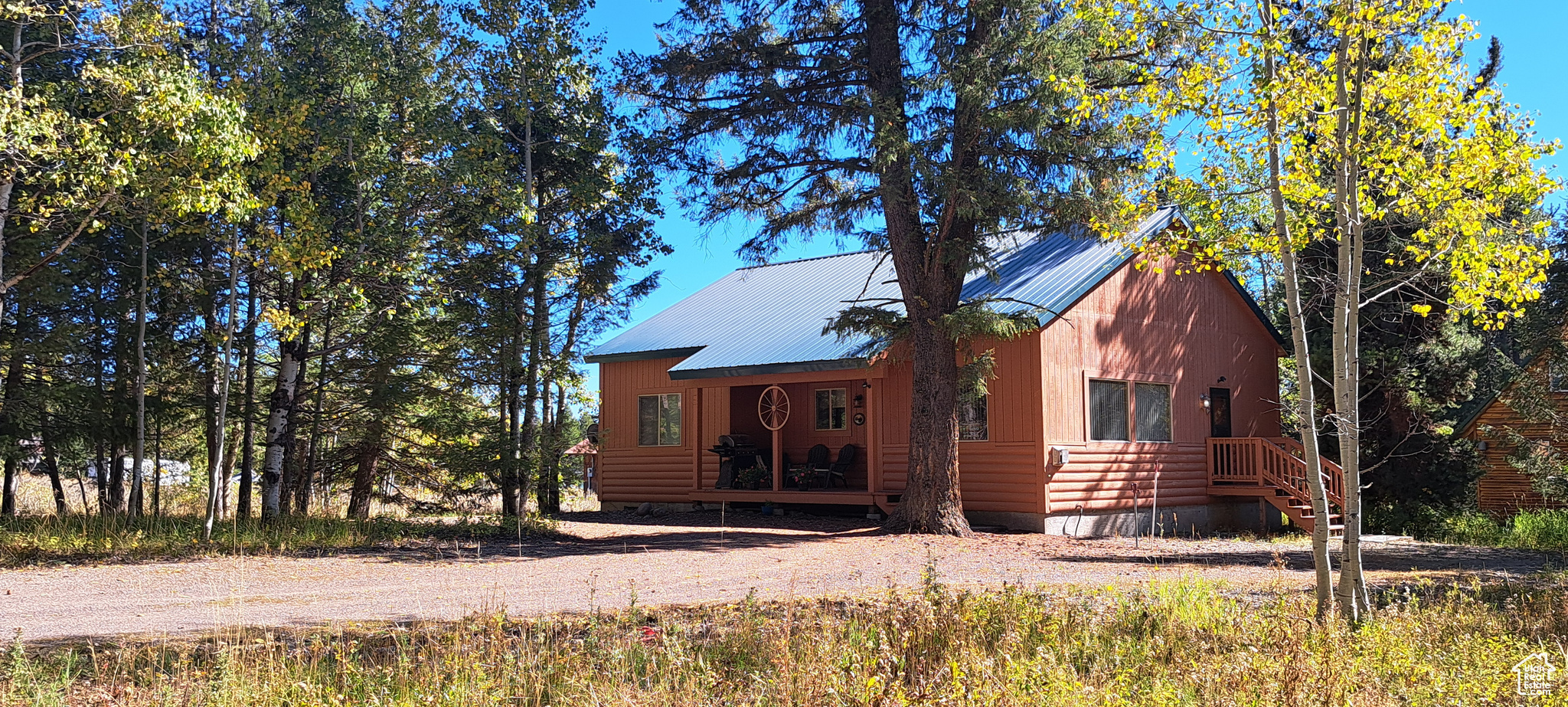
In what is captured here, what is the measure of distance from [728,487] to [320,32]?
994cm

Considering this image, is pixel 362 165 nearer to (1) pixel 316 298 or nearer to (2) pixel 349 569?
(1) pixel 316 298

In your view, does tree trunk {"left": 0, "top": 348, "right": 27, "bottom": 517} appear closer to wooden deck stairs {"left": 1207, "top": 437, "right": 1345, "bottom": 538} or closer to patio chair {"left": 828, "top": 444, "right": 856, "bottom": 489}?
patio chair {"left": 828, "top": 444, "right": 856, "bottom": 489}

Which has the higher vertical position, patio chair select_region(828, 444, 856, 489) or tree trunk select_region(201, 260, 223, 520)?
tree trunk select_region(201, 260, 223, 520)

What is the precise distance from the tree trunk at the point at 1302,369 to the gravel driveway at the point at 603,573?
0.88m

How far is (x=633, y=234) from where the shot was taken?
18.6 metres

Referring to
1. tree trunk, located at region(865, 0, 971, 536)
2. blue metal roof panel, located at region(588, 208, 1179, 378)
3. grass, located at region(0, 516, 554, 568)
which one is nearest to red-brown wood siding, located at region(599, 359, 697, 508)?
blue metal roof panel, located at region(588, 208, 1179, 378)

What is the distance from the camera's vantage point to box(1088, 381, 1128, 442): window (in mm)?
17109

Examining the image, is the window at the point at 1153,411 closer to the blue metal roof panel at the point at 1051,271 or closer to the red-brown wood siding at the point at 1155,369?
the red-brown wood siding at the point at 1155,369

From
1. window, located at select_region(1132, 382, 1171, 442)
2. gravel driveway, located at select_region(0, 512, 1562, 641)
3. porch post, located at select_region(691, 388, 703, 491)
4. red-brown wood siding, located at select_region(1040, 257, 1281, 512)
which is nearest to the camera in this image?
gravel driveway, located at select_region(0, 512, 1562, 641)

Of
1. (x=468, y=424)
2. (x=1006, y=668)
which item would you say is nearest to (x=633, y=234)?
(x=468, y=424)

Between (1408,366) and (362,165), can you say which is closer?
(362,165)

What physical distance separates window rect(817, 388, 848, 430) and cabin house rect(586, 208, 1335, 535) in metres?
0.03

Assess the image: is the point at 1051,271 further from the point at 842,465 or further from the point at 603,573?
the point at 603,573

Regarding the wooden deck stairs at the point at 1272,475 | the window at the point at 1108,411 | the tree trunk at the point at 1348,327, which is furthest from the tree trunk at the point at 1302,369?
the window at the point at 1108,411
